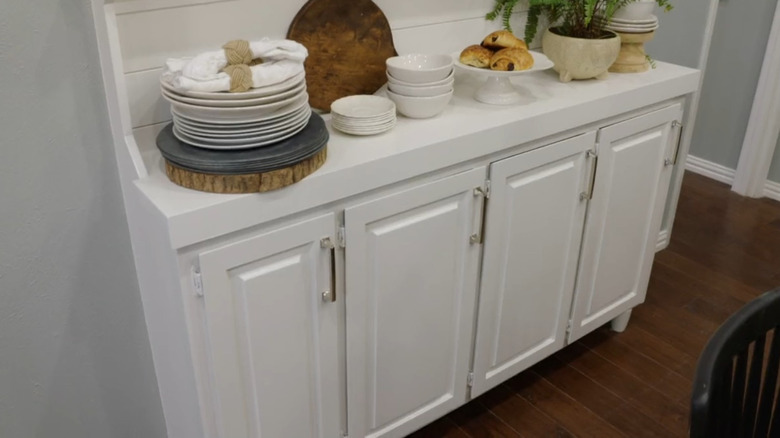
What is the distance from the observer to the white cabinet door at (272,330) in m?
1.37

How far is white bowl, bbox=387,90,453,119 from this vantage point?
167 cm

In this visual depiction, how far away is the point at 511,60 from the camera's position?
5.89ft

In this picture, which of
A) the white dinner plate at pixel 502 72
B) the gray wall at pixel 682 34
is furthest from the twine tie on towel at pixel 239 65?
the gray wall at pixel 682 34

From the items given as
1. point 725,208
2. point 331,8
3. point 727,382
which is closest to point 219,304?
point 331,8

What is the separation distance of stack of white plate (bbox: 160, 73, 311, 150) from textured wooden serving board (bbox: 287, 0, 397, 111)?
1.05ft

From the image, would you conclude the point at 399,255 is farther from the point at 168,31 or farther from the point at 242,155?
the point at 168,31

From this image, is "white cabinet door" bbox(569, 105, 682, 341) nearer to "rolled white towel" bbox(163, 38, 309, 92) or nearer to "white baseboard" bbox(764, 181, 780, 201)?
"rolled white towel" bbox(163, 38, 309, 92)

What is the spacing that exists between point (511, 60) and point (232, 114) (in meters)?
0.81

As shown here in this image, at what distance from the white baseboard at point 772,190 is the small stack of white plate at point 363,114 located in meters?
2.72

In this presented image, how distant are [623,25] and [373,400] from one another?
4.38 ft

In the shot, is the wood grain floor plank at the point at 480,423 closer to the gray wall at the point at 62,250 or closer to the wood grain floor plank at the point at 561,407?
the wood grain floor plank at the point at 561,407

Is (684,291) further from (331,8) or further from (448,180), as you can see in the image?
(331,8)

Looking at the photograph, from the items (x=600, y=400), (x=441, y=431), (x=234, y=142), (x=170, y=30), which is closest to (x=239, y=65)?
(x=234, y=142)

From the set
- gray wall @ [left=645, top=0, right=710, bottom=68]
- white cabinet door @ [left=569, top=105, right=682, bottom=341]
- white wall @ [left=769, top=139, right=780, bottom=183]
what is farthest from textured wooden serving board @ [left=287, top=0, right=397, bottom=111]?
white wall @ [left=769, top=139, right=780, bottom=183]
